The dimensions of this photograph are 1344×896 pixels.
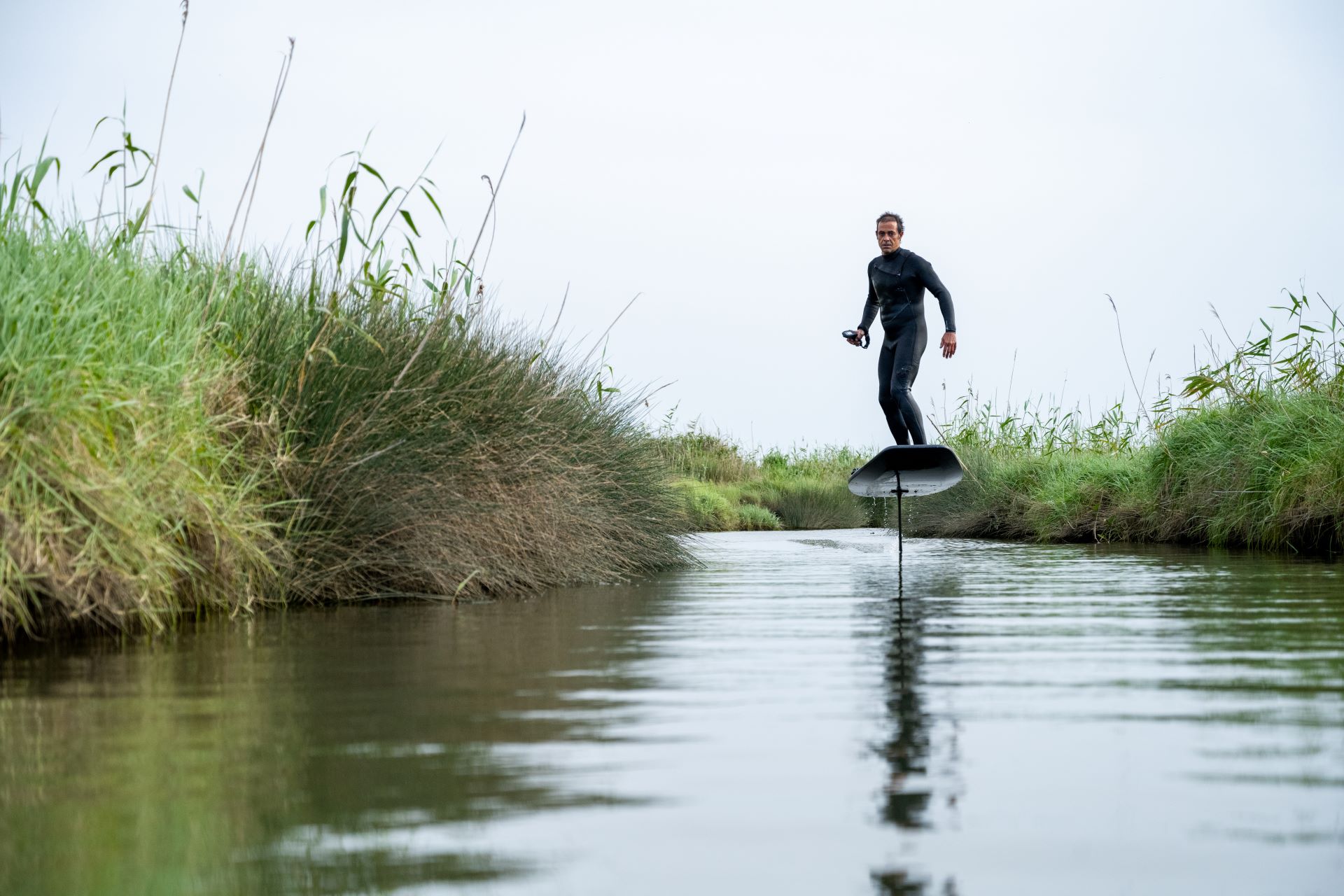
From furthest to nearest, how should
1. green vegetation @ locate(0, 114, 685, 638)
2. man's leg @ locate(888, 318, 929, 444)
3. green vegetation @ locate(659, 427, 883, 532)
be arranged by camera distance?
1. green vegetation @ locate(659, 427, 883, 532)
2. man's leg @ locate(888, 318, 929, 444)
3. green vegetation @ locate(0, 114, 685, 638)

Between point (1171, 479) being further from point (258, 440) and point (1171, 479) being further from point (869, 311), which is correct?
point (258, 440)

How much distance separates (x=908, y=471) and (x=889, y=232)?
91.4 inches

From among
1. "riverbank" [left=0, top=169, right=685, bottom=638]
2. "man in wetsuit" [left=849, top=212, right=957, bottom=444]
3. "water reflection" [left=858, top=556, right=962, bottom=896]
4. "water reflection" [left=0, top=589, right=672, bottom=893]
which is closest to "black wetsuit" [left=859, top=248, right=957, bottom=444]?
"man in wetsuit" [left=849, top=212, right=957, bottom=444]

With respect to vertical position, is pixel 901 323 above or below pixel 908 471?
above

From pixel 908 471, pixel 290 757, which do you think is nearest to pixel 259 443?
pixel 290 757

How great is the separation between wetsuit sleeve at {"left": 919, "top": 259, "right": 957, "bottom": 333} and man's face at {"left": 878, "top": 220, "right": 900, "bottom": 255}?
355 mm

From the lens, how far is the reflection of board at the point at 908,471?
27.7ft

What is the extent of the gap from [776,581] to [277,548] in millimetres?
2795

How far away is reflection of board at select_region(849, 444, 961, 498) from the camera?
27.7ft

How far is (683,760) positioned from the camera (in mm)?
2156

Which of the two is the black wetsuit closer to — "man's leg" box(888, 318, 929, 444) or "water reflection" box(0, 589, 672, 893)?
"man's leg" box(888, 318, 929, 444)

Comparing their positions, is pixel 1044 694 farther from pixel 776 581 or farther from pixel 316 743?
pixel 776 581

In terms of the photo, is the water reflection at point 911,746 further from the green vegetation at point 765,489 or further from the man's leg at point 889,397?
the green vegetation at point 765,489

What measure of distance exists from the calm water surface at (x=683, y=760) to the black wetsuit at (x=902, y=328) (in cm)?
566
